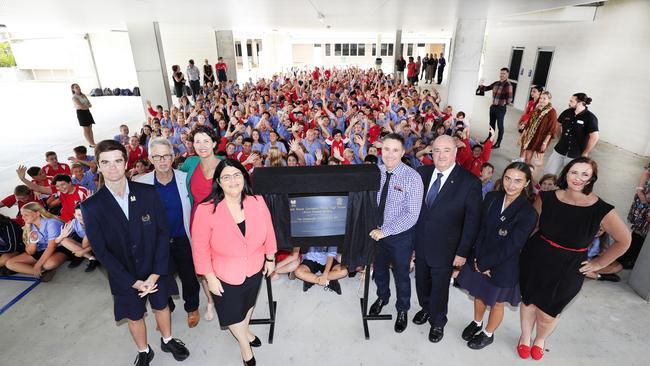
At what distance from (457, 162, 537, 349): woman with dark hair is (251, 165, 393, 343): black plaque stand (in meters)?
0.89

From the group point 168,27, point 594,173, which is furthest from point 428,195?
point 168,27

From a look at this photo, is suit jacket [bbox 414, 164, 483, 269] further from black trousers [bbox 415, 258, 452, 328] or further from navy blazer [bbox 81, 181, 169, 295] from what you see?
navy blazer [bbox 81, 181, 169, 295]

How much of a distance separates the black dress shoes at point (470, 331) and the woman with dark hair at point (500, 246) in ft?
0.17

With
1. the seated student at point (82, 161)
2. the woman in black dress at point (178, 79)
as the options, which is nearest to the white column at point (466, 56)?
the seated student at point (82, 161)

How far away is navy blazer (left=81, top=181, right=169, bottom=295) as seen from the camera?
7.23ft

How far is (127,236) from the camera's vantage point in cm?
235

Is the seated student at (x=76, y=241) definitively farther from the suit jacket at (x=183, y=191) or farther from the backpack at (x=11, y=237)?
the suit jacket at (x=183, y=191)

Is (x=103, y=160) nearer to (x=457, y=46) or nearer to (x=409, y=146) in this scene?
(x=409, y=146)

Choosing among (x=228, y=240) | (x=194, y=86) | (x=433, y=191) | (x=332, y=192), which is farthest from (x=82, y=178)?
(x=194, y=86)

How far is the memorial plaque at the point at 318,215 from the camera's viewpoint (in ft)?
7.97

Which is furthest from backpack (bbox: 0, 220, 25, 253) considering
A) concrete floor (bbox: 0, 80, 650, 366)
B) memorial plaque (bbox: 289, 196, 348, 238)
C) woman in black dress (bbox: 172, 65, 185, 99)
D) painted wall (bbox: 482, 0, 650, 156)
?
painted wall (bbox: 482, 0, 650, 156)

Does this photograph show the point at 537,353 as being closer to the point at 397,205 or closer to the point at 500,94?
the point at 397,205

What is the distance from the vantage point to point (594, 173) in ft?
7.48

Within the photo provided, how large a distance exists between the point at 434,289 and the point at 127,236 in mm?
2474
